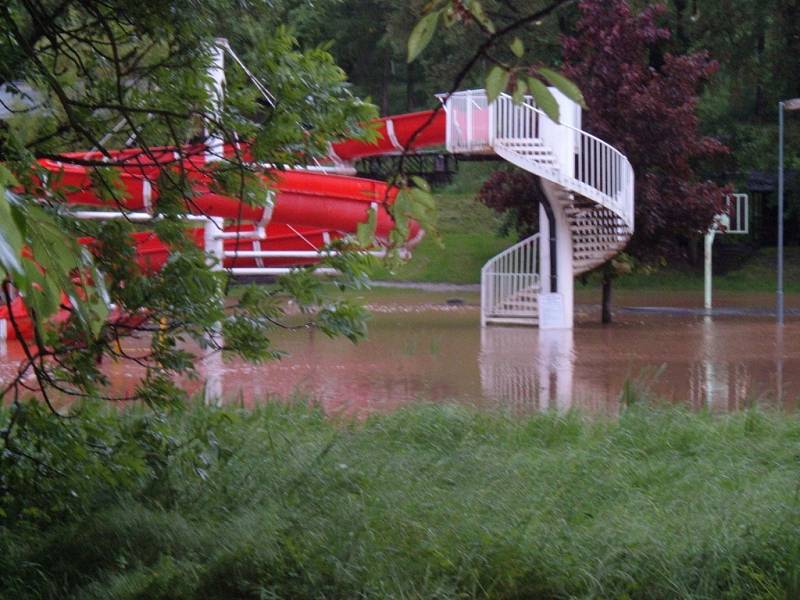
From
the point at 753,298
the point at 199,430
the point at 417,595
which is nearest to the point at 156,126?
the point at 199,430

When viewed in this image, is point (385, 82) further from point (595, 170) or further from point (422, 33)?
point (422, 33)

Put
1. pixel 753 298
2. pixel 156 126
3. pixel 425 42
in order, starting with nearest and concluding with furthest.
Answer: pixel 425 42, pixel 156 126, pixel 753 298

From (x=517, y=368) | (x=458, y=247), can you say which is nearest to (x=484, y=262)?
(x=458, y=247)

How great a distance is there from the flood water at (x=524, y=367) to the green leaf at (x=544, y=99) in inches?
279

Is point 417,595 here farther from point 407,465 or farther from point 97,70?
point 97,70

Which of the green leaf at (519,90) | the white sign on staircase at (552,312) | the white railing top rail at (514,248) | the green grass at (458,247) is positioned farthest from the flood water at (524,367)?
the green grass at (458,247)

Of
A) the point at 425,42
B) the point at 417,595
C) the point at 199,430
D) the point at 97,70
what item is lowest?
the point at 417,595

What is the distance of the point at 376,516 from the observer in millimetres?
6133

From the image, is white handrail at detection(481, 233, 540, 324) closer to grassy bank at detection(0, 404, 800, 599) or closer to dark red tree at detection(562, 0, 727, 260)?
dark red tree at detection(562, 0, 727, 260)

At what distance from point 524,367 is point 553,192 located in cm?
675

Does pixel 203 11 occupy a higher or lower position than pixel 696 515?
higher

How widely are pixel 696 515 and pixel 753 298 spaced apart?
28195 mm

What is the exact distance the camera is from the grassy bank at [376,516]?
540cm

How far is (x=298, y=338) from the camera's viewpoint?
20.4 metres
